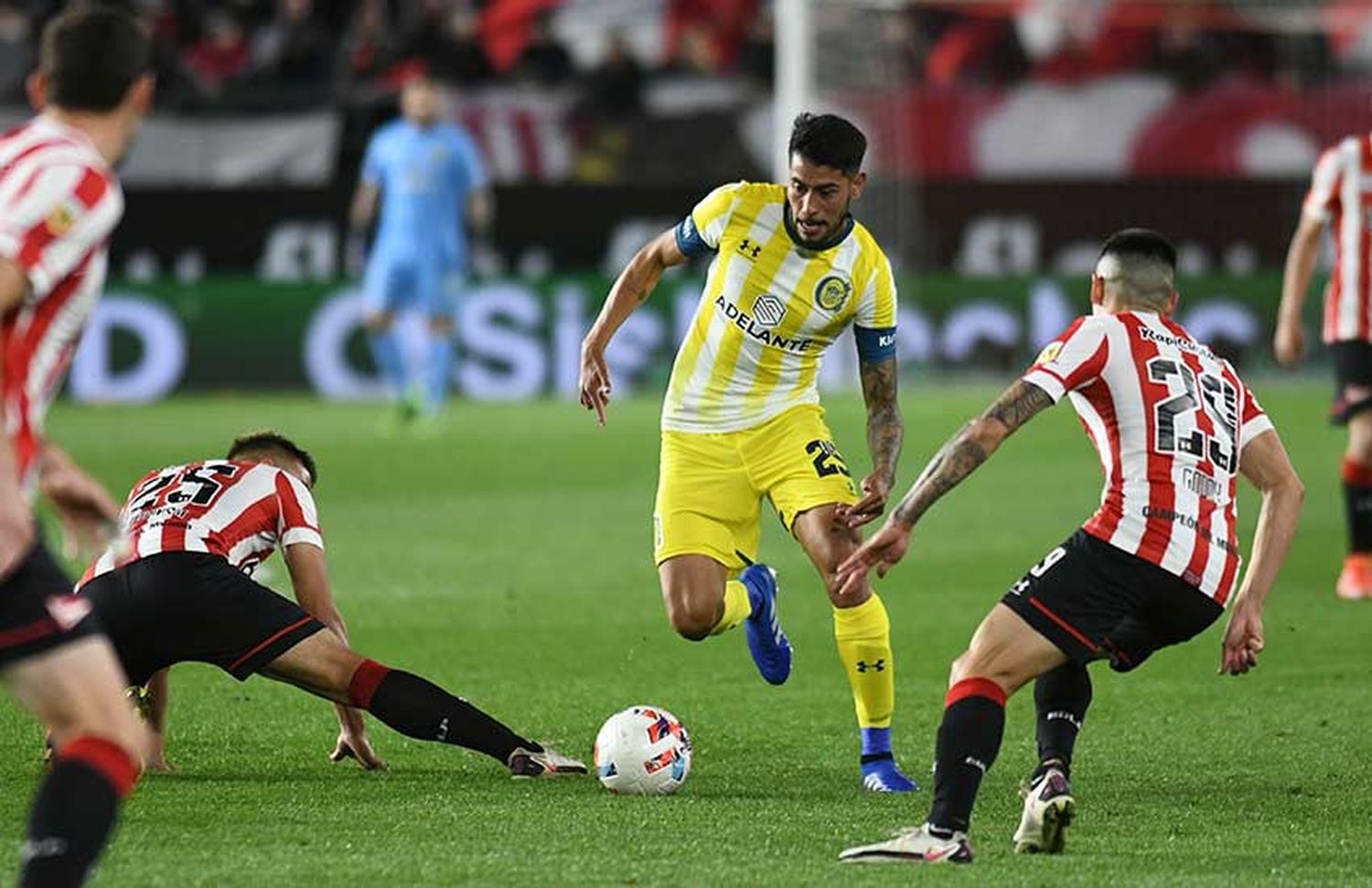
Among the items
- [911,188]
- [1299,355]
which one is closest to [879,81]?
[911,188]

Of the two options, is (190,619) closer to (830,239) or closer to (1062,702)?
(830,239)

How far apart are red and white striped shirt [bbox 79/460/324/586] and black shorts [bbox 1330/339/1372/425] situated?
18.0 ft

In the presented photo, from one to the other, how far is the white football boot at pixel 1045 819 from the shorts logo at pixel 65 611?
232cm

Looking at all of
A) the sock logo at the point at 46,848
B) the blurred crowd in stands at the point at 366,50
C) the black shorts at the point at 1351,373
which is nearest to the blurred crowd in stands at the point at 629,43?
the blurred crowd in stands at the point at 366,50

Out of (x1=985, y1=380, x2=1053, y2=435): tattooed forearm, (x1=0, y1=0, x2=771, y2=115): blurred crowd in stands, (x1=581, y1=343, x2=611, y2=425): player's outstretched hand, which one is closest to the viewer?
(x1=985, y1=380, x2=1053, y2=435): tattooed forearm

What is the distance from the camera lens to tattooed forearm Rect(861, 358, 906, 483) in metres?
7.35

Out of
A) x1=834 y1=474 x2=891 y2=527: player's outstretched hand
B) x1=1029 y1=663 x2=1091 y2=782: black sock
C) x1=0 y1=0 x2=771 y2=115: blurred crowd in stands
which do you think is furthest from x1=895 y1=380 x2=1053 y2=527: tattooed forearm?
x1=0 y1=0 x2=771 y2=115: blurred crowd in stands

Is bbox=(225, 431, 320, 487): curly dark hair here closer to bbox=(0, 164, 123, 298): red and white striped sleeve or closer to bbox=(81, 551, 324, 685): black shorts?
bbox=(81, 551, 324, 685): black shorts

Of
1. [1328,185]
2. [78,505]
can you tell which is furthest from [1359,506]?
[78,505]

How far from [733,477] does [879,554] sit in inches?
82.1

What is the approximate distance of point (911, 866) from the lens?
18.6 ft

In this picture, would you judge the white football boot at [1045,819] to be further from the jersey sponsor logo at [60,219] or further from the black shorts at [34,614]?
the jersey sponsor logo at [60,219]

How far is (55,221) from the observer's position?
4.56 metres

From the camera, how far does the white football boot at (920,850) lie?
223 inches
